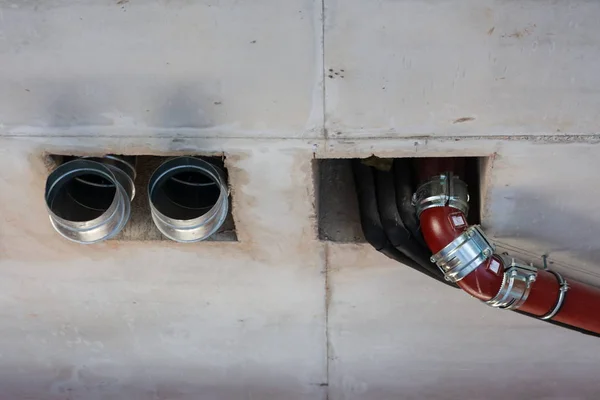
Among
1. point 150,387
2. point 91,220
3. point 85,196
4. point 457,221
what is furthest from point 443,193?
point 150,387

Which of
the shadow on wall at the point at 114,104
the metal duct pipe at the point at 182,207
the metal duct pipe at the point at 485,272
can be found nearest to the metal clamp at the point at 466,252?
the metal duct pipe at the point at 485,272

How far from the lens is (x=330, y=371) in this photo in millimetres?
2328

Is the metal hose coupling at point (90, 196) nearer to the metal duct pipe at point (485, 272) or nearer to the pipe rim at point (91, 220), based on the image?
the pipe rim at point (91, 220)

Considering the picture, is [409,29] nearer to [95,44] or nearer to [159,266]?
[95,44]

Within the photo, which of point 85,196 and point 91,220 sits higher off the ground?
point 85,196

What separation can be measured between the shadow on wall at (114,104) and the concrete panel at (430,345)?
0.63 metres

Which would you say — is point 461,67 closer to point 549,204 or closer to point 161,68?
point 549,204

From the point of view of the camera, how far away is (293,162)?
173 centimetres

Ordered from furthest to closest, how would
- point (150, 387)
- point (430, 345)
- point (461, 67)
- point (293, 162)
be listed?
point (150, 387) < point (430, 345) < point (293, 162) < point (461, 67)

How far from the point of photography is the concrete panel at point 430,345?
207 cm

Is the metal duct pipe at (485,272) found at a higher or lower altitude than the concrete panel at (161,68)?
lower

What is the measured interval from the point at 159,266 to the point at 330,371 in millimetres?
759

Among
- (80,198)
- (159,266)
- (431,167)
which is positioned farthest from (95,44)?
(431,167)

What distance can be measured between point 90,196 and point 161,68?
1.79 feet
